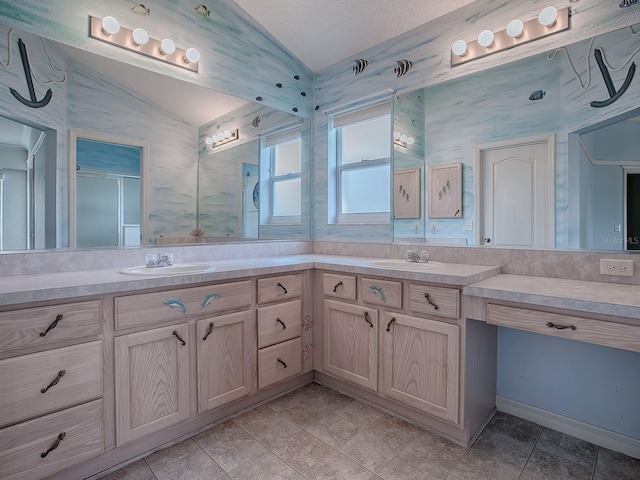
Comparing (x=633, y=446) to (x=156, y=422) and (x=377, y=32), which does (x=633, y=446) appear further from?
(x=377, y=32)

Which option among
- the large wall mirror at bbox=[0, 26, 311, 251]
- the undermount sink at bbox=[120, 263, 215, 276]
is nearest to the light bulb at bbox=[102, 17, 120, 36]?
the large wall mirror at bbox=[0, 26, 311, 251]

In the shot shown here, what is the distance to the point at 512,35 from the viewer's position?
6.39 feet

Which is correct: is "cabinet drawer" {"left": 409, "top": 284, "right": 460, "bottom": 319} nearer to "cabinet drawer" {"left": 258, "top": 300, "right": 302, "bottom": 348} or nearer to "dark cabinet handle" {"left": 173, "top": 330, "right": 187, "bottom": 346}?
"cabinet drawer" {"left": 258, "top": 300, "right": 302, "bottom": 348}

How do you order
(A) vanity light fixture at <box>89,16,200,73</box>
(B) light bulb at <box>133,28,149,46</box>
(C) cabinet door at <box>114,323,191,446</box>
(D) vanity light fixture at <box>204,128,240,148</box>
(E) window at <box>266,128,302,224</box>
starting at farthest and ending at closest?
(E) window at <box>266,128,302,224</box>
(D) vanity light fixture at <box>204,128,240,148</box>
(B) light bulb at <box>133,28,149,46</box>
(A) vanity light fixture at <box>89,16,200,73</box>
(C) cabinet door at <box>114,323,191,446</box>

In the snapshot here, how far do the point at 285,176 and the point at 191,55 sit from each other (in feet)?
3.65

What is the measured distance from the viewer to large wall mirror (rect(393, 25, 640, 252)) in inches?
65.1

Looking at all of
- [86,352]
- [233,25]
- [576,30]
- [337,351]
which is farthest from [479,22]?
[86,352]

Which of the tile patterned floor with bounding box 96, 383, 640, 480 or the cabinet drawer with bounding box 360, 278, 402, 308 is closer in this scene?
the tile patterned floor with bounding box 96, 383, 640, 480

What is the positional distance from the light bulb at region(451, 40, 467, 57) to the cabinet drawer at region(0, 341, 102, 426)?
2515 millimetres

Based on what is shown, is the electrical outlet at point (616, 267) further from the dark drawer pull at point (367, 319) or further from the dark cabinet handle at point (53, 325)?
the dark cabinet handle at point (53, 325)

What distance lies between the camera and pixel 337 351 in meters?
2.23

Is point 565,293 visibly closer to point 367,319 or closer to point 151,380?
point 367,319

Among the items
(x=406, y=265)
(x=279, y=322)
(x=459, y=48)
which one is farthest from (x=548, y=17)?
(x=279, y=322)

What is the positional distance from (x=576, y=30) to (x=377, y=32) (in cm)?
124
